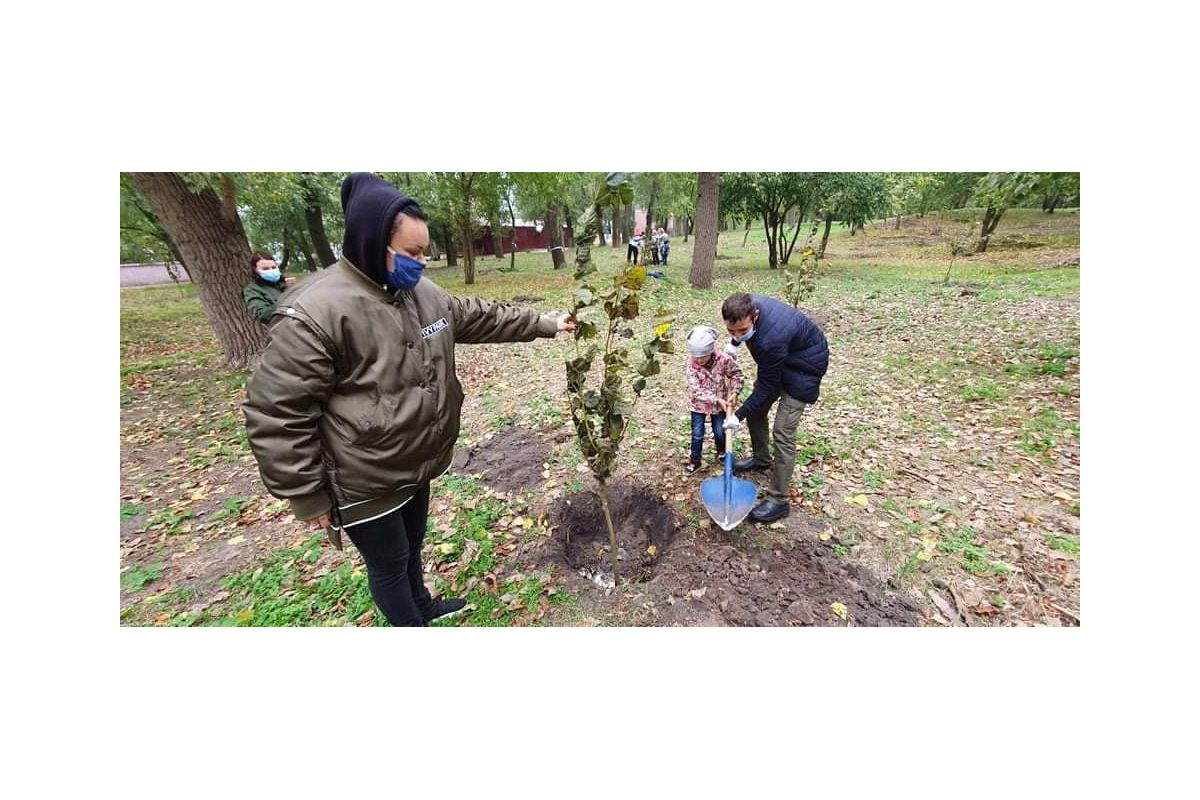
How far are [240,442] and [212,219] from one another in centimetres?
247

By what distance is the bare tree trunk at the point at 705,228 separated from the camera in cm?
898

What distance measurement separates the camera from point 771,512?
2797 millimetres

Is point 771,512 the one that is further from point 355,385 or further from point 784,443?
point 355,385

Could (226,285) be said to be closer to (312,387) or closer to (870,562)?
(312,387)

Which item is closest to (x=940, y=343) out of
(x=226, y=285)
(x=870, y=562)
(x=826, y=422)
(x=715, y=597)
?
(x=826, y=422)

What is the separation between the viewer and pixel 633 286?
1917mm

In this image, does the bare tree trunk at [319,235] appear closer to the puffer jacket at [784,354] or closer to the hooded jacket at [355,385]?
the hooded jacket at [355,385]

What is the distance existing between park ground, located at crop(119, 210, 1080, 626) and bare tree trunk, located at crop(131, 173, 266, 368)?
1.93ft

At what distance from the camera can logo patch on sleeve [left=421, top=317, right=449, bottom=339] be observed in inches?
66.9

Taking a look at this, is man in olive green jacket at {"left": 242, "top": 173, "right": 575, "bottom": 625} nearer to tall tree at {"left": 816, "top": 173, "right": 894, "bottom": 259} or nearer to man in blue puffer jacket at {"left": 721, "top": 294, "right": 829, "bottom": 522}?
man in blue puffer jacket at {"left": 721, "top": 294, "right": 829, "bottom": 522}

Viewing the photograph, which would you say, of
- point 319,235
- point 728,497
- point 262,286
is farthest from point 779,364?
point 319,235

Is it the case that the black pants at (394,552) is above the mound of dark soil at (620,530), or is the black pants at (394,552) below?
above

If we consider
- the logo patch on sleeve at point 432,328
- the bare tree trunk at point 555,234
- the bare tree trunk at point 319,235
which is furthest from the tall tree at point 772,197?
the logo patch on sleeve at point 432,328

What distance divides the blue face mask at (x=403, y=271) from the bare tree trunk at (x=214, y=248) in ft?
13.9
